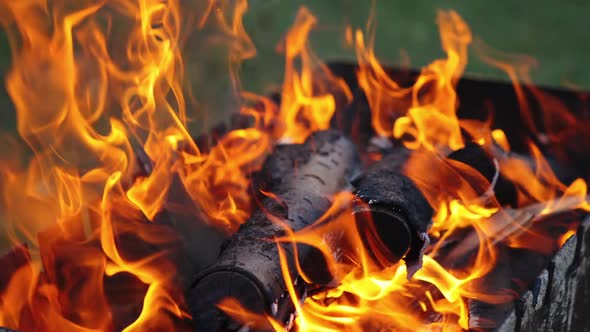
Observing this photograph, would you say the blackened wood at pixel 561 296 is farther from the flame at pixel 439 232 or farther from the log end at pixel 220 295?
the log end at pixel 220 295

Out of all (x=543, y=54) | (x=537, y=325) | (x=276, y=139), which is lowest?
(x=543, y=54)

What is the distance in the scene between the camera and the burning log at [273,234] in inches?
78.5

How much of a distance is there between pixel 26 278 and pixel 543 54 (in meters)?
4.79

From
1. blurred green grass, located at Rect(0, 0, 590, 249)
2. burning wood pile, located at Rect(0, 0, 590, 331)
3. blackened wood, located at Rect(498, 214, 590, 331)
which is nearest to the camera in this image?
blackened wood, located at Rect(498, 214, 590, 331)

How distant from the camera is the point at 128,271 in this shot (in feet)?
7.58

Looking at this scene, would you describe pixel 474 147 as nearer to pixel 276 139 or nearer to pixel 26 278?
pixel 276 139

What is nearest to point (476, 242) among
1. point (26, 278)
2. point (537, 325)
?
point (537, 325)

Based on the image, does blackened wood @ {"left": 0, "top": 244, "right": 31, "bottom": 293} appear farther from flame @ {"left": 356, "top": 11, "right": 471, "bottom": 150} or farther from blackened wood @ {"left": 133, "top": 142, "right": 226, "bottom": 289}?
flame @ {"left": 356, "top": 11, "right": 471, "bottom": 150}

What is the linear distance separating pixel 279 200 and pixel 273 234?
229mm

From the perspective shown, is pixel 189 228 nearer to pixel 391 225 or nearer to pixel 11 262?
pixel 11 262

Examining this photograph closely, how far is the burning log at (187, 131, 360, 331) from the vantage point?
1994 millimetres

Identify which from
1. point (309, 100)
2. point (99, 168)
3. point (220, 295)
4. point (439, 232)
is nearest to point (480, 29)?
point (309, 100)

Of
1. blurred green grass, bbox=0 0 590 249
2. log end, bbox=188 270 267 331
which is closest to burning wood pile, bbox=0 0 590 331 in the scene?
log end, bbox=188 270 267 331

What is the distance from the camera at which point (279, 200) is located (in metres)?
2.38
